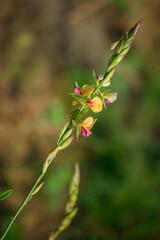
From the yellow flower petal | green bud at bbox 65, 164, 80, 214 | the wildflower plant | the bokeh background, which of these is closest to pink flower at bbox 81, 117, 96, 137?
the wildflower plant

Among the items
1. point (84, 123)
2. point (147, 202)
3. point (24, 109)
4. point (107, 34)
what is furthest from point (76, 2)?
point (84, 123)

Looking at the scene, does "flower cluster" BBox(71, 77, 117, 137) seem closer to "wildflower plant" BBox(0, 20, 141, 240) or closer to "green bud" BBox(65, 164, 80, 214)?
"wildflower plant" BBox(0, 20, 141, 240)

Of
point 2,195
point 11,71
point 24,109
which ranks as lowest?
point 2,195

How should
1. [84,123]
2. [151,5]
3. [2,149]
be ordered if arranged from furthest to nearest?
[151,5] < [2,149] < [84,123]

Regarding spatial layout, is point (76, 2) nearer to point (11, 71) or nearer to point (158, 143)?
point (11, 71)

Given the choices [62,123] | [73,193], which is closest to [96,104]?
[73,193]

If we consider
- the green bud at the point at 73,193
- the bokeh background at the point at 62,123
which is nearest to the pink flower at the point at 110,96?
the green bud at the point at 73,193

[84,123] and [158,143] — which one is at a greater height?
[84,123]

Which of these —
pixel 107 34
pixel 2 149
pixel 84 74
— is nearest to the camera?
pixel 2 149

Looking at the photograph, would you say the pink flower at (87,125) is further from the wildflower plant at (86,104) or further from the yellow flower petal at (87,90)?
the yellow flower petal at (87,90)
